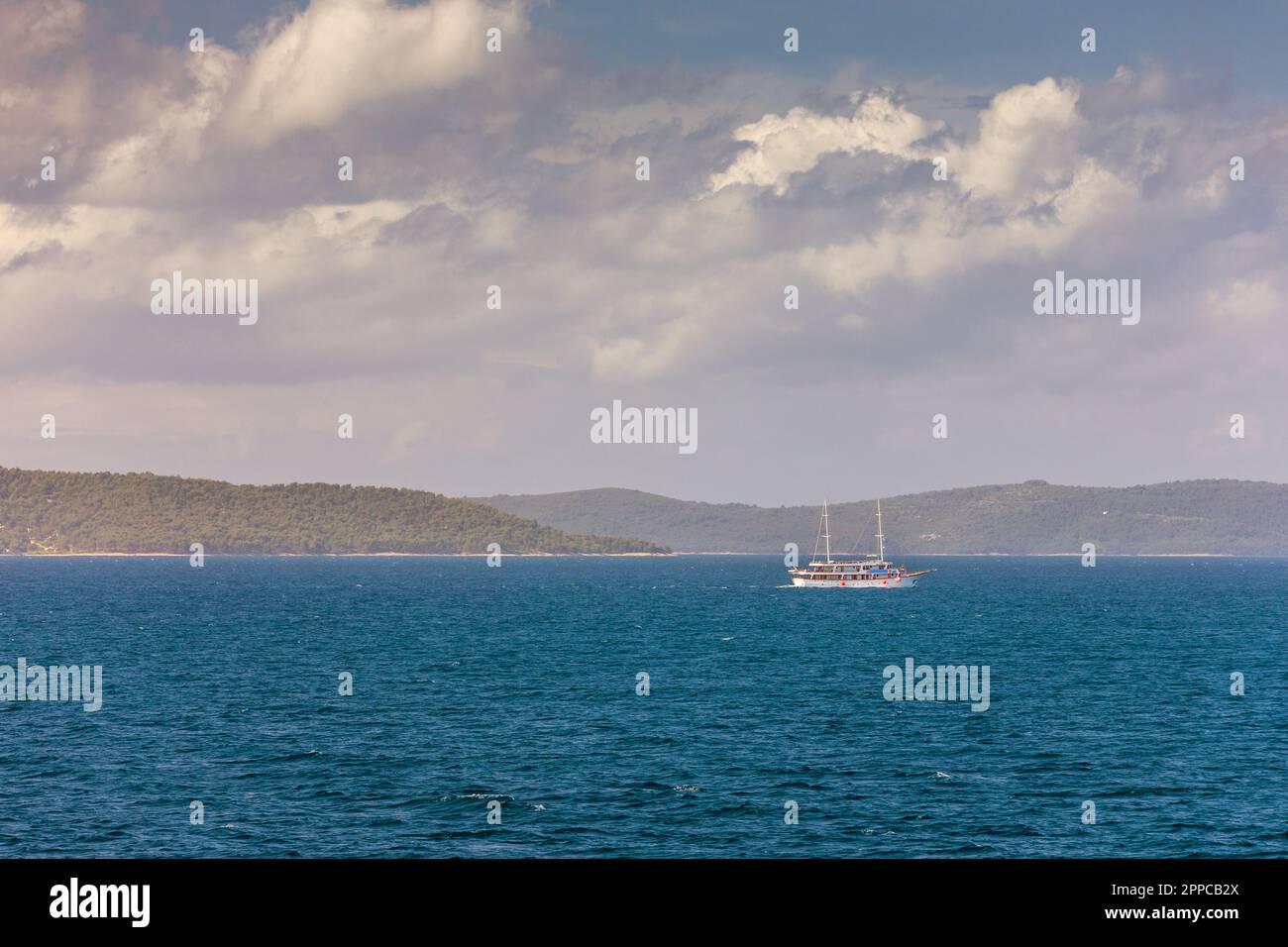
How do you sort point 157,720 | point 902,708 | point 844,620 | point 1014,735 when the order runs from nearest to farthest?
point 1014,735
point 157,720
point 902,708
point 844,620

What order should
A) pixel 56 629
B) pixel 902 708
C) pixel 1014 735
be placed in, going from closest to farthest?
pixel 1014 735 → pixel 902 708 → pixel 56 629

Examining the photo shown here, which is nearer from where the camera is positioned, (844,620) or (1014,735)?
(1014,735)

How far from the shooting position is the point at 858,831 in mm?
51031

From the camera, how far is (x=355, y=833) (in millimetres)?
50688

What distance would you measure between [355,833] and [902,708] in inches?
1904
